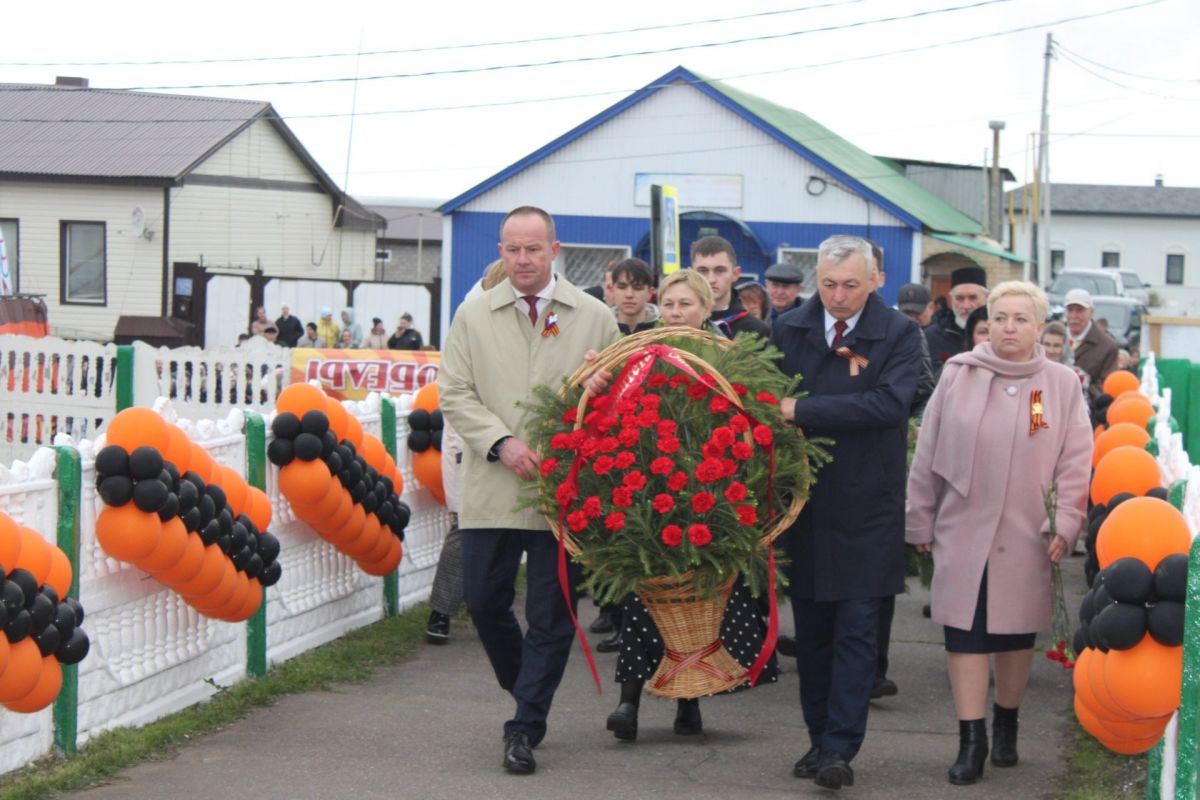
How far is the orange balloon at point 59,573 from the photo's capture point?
221 inches

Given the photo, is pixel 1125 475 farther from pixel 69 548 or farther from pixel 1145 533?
pixel 69 548

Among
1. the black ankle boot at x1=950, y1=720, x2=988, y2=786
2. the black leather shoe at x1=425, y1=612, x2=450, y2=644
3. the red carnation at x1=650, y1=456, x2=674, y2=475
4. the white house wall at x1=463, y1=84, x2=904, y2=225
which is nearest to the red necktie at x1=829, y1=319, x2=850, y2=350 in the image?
the red carnation at x1=650, y1=456, x2=674, y2=475

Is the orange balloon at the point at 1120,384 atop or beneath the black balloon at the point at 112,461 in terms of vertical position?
atop

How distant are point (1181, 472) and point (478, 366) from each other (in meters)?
2.79

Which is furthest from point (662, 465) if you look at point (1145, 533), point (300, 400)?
point (300, 400)

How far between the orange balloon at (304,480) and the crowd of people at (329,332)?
886 inches

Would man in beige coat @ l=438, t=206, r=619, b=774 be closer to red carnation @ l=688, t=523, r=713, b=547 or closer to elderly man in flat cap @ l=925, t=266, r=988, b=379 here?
red carnation @ l=688, t=523, r=713, b=547

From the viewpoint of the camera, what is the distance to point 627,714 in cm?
663

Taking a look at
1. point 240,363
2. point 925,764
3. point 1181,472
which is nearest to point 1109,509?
point 1181,472

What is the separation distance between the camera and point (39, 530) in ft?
19.3

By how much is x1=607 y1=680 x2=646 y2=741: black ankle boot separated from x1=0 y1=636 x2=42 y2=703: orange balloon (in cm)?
232

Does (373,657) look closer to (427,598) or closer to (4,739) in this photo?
(427,598)

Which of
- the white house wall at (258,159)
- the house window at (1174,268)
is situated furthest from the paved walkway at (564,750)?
the house window at (1174,268)

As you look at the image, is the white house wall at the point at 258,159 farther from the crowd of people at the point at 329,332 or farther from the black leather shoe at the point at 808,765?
the black leather shoe at the point at 808,765
